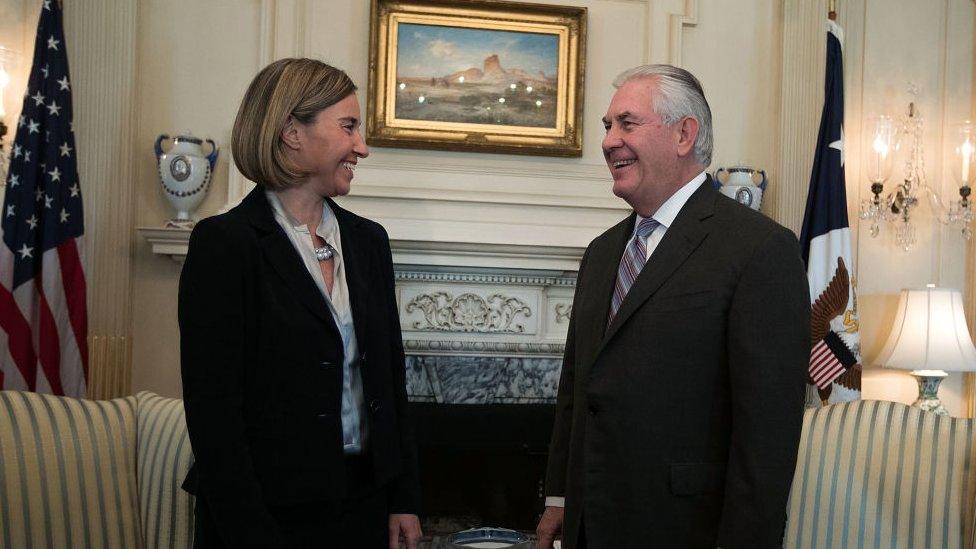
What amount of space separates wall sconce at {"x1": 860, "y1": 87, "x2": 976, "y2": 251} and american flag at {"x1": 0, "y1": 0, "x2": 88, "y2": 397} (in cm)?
374

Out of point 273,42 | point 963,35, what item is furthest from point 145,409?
point 963,35

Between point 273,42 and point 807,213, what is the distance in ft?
8.70

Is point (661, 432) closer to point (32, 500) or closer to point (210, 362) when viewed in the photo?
point (210, 362)

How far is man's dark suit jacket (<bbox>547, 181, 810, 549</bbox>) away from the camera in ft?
4.97

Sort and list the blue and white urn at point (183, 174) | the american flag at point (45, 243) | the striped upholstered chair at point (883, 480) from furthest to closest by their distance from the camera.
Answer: the blue and white urn at point (183, 174) < the american flag at point (45, 243) < the striped upholstered chair at point (883, 480)

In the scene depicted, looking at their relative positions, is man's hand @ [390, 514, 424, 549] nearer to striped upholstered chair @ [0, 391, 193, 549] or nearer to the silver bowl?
the silver bowl

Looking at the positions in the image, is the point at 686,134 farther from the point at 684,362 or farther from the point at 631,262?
the point at 684,362

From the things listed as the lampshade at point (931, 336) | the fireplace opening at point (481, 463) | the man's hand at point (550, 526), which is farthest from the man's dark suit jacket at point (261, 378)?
the lampshade at point (931, 336)

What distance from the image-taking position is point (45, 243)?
362 centimetres

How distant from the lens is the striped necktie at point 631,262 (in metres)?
1.77

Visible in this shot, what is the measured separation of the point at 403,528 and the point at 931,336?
3.05 meters

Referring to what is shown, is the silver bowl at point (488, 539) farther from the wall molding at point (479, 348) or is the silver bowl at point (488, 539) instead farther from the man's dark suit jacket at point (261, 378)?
the wall molding at point (479, 348)

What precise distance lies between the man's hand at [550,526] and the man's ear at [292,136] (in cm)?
99

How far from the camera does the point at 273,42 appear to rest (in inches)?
159
